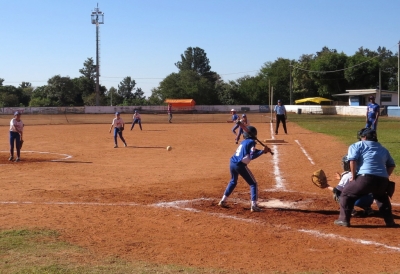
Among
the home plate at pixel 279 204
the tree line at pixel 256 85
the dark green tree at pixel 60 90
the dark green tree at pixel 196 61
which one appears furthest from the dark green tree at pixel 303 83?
the home plate at pixel 279 204

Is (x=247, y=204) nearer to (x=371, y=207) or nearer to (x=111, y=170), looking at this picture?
(x=371, y=207)

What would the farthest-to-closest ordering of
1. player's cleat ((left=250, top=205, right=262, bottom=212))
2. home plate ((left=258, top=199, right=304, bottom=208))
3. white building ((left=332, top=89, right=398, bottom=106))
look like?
1. white building ((left=332, top=89, right=398, bottom=106))
2. home plate ((left=258, top=199, right=304, bottom=208))
3. player's cleat ((left=250, top=205, right=262, bottom=212))

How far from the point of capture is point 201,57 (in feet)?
528

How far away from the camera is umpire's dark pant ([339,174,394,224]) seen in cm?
789

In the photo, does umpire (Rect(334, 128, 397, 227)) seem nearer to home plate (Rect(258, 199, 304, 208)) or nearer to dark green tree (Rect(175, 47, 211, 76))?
home plate (Rect(258, 199, 304, 208))

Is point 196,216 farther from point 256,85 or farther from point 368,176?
point 256,85

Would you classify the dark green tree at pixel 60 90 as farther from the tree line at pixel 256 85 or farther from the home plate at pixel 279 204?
the home plate at pixel 279 204

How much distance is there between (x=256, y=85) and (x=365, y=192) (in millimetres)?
91863

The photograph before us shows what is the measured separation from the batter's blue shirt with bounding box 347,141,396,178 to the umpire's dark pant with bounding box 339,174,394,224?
97 mm

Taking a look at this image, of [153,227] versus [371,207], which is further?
[371,207]

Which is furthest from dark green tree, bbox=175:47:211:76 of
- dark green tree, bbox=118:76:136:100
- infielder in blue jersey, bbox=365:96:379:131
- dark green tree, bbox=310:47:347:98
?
infielder in blue jersey, bbox=365:96:379:131

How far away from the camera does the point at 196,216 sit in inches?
347

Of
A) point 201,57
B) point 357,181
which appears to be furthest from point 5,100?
Answer: point 357,181

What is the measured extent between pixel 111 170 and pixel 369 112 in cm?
1086
